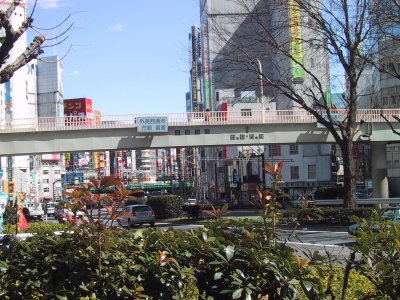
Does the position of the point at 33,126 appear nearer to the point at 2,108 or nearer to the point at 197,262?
the point at 197,262

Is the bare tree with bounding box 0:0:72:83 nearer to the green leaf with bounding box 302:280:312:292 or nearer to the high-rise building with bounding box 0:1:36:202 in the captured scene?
the green leaf with bounding box 302:280:312:292

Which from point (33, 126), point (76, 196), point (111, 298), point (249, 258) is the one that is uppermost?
point (33, 126)

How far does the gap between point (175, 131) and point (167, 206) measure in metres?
8.34

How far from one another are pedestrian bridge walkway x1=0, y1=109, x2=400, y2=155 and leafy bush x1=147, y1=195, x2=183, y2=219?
7330 millimetres

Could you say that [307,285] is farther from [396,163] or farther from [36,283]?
[396,163]

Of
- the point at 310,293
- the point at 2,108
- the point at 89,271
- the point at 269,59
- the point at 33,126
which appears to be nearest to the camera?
the point at 310,293

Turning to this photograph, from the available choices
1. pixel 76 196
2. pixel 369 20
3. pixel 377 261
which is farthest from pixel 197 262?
pixel 369 20

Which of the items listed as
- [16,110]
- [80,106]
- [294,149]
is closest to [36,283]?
[294,149]

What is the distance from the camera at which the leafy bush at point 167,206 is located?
43134 millimetres

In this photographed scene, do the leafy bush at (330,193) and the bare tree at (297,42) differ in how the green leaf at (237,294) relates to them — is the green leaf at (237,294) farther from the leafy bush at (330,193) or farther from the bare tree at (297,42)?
the leafy bush at (330,193)

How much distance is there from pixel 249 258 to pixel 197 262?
18.8 inches

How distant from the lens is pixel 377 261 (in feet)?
12.6

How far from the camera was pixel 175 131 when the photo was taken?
3722 centimetres

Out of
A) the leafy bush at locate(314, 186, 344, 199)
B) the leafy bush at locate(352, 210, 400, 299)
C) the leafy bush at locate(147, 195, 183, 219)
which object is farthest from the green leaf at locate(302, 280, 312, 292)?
the leafy bush at locate(314, 186, 344, 199)
